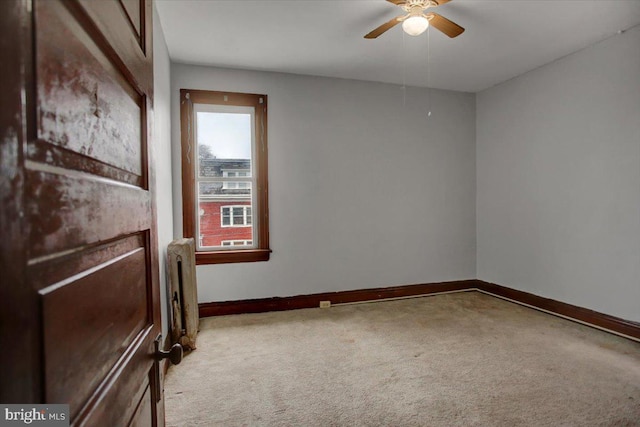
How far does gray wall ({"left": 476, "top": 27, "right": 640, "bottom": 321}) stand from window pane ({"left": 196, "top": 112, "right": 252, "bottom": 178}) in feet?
10.2

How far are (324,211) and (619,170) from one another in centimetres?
280

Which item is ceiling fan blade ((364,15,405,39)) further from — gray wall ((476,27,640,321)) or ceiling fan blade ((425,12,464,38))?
gray wall ((476,27,640,321))

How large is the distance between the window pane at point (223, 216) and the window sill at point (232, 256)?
0.39 ft

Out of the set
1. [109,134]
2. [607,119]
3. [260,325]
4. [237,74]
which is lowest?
[260,325]

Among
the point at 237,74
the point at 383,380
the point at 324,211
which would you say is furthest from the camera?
the point at 324,211

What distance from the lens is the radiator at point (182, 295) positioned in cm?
279

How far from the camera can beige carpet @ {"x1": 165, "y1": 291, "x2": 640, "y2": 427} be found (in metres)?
1.91

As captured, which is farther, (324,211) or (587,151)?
(324,211)

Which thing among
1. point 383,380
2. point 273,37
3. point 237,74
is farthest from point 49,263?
point 237,74

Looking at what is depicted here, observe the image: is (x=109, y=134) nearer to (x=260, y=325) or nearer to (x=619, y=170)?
(x=260, y=325)

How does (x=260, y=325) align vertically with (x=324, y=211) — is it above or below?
below

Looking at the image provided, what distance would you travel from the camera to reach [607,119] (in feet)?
10.2

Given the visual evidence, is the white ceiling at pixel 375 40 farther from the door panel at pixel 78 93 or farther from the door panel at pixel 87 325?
the door panel at pixel 87 325

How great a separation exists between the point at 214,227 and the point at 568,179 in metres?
3.73
